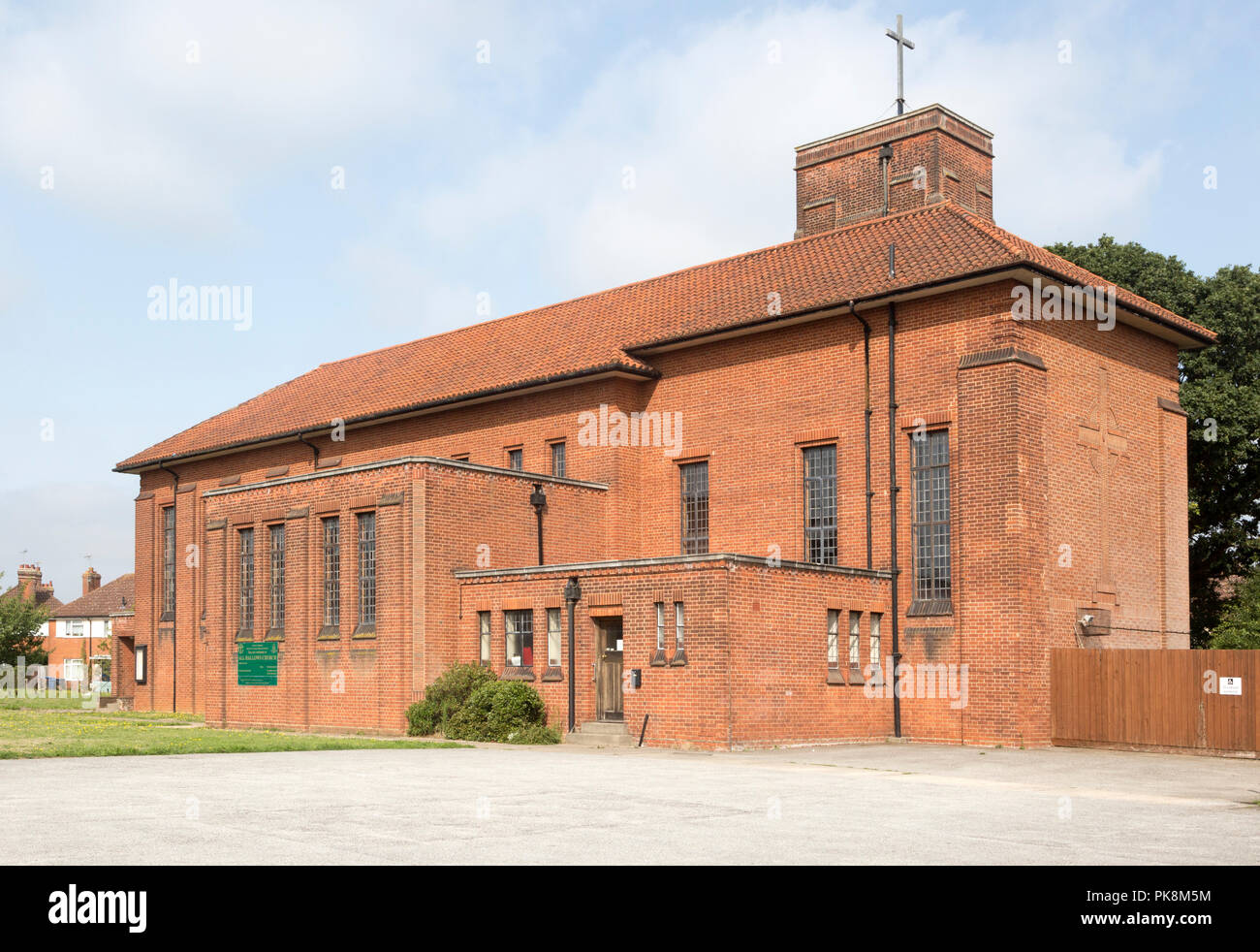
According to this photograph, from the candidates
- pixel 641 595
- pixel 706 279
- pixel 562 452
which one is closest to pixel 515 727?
pixel 641 595

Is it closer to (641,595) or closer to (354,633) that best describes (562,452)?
(354,633)

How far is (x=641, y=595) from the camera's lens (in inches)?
970

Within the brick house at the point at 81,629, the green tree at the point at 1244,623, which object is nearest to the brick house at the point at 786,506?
the green tree at the point at 1244,623

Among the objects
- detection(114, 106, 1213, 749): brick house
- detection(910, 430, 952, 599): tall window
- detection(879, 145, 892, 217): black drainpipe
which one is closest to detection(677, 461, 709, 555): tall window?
detection(114, 106, 1213, 749): brick house

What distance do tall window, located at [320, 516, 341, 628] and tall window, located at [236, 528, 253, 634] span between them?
132 inches

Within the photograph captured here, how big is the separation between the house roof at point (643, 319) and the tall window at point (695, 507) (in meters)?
2.58

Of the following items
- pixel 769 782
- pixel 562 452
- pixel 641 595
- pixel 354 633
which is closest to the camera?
pixel 769 782

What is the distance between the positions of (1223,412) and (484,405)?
2103 centimetres

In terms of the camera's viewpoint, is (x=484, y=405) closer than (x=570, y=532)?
No

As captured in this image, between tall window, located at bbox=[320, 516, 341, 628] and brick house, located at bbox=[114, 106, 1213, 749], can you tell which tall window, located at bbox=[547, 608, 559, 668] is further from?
tall window, located at bbox=[320, 516, 341, 628]

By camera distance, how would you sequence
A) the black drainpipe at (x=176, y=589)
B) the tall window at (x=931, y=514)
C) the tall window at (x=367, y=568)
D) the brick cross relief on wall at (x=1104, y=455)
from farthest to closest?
the black drainpipe at (x=176, y=589) < the tall window at (x=367, y=568) < the brick cross relief on wall at (x=1104, y=455) < the tall window at (x=931, y=514)

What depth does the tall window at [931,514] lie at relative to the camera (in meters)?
26.3

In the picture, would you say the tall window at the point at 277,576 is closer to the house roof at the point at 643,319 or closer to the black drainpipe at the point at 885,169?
the house roof at the point at 643,319

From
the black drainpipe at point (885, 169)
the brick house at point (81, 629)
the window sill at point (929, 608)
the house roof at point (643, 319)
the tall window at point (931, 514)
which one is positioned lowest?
the brick house at point (81, 629)
